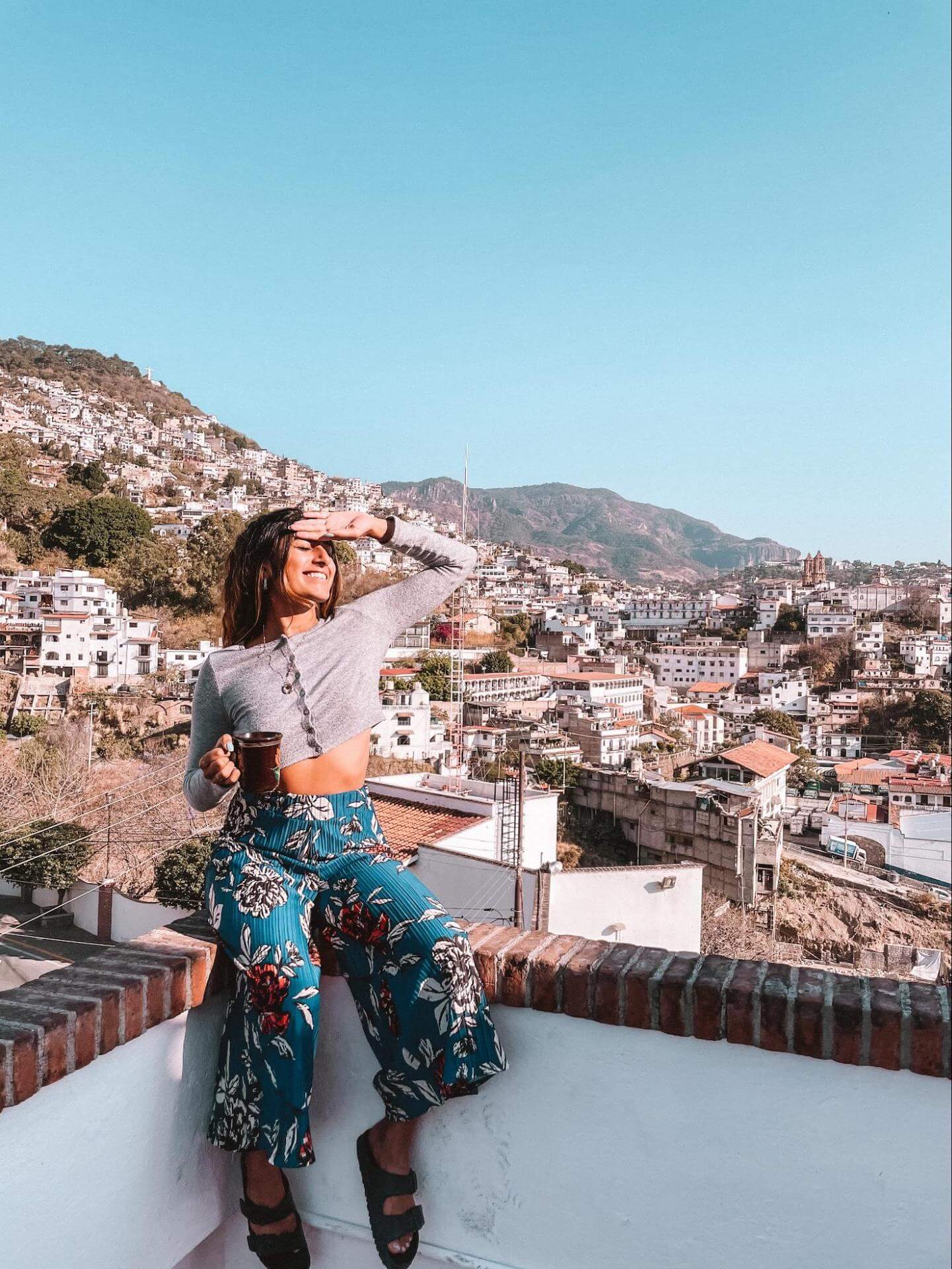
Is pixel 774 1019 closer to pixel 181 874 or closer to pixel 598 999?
pixel 598 999

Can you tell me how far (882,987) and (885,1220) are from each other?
0.21 meters

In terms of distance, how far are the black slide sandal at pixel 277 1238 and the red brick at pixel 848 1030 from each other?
0.65 metres

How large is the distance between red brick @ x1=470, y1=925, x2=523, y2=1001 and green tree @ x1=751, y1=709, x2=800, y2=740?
91.3ft

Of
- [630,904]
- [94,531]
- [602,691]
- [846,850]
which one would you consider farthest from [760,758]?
[94,531]

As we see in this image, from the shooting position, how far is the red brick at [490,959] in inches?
38.9

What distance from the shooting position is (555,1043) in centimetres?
97

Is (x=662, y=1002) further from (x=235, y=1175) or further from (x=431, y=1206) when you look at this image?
(x=235, y=1175)

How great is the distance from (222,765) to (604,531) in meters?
93.2

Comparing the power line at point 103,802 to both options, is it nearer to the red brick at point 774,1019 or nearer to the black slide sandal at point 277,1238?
the black slide sandal at point 277,1238

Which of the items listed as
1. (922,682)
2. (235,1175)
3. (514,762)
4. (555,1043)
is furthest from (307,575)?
(922,682)

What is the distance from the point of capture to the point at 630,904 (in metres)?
6.33

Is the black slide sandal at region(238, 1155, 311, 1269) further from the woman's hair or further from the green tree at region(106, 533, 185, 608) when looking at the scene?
the green tree at region(106, 533, 185, 608)

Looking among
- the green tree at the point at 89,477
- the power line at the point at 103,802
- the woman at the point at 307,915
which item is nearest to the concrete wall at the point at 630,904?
the power line at the point at 103,802

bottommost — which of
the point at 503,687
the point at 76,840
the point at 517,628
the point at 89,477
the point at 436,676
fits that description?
the point at 76,840
